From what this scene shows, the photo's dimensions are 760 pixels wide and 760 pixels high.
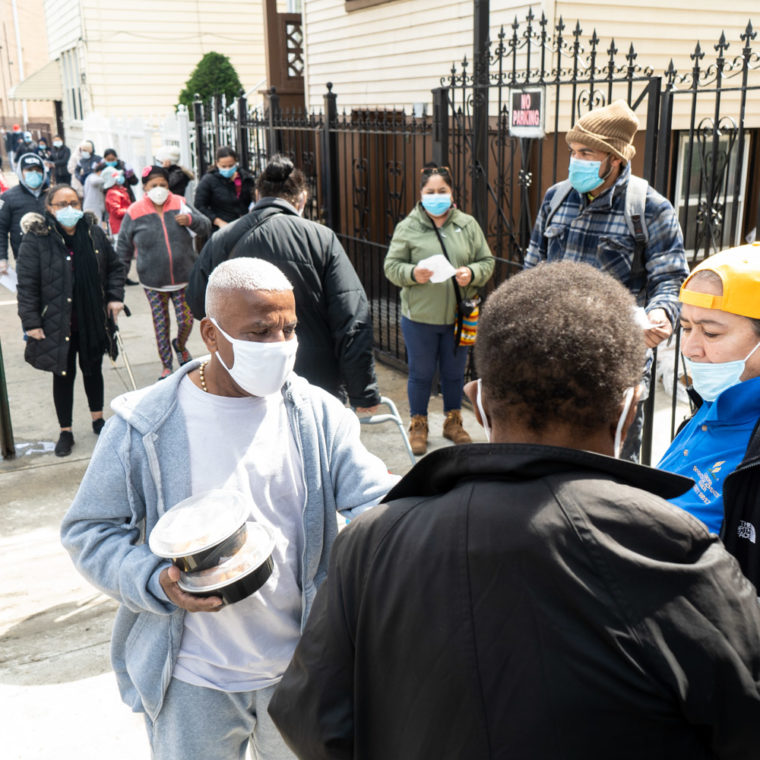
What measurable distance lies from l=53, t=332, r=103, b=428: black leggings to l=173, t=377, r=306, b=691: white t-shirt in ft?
13.9

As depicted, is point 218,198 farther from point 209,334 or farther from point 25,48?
point 25,48

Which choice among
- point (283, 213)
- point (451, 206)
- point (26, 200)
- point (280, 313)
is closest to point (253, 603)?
point (280, 313)

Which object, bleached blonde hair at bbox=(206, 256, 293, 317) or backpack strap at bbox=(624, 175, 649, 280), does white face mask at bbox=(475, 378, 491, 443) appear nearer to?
bleached blonde hair at bbox=(206, 256, 293, 317)

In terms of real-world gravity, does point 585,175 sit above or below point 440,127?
below

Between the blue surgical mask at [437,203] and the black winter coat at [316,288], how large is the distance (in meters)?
1.47

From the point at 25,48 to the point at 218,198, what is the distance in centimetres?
5584

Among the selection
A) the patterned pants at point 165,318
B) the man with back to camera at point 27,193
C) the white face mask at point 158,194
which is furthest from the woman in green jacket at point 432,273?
the man with back to camera at point 27,193

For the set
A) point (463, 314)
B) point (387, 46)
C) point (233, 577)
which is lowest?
point (463, 314)

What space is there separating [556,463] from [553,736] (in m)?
0.38

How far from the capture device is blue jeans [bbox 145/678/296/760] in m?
2.12

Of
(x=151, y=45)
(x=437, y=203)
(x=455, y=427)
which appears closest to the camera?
(x=437, y=203)

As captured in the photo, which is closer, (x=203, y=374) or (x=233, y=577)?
(x=233, y=577)

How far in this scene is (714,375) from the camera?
2.29 meters

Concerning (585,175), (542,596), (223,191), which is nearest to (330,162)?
(223,191)
